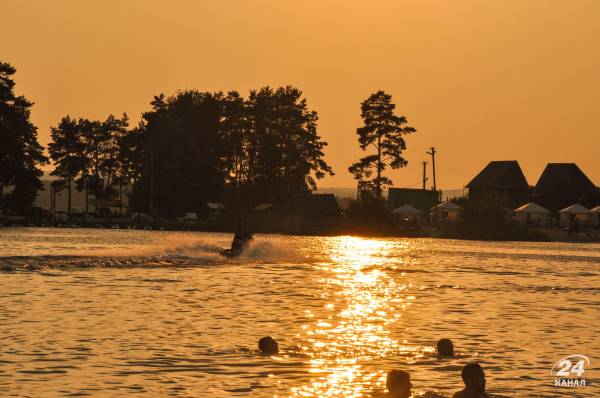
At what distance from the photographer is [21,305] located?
39656 millimetres

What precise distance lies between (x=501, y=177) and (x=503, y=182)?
1484 millimetres

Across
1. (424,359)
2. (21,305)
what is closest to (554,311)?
(424,359)

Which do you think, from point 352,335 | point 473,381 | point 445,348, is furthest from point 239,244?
point 473,381

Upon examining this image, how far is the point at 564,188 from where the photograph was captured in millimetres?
169750

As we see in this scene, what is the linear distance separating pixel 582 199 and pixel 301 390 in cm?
14904

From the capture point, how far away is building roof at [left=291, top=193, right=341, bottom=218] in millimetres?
172125

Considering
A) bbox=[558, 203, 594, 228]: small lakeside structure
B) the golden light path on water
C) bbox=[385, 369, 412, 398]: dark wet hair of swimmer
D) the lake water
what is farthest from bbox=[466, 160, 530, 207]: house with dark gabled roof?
bbox=[385, 369, 412, 398]: dark wet hair of swimmer

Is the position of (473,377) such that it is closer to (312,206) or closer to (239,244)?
(239,244)

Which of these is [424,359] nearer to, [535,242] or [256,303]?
[256,303]

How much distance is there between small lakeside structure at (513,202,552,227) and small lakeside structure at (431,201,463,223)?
315 inches

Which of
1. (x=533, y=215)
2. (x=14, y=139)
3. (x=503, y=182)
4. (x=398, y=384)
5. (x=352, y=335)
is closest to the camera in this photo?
(x=398, y=384)

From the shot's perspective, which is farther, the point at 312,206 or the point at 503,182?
the point at 503,182

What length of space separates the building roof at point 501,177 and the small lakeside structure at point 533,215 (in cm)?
1856

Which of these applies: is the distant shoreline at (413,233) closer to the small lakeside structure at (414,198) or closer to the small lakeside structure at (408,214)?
the small lakeside structure at (408,214)
